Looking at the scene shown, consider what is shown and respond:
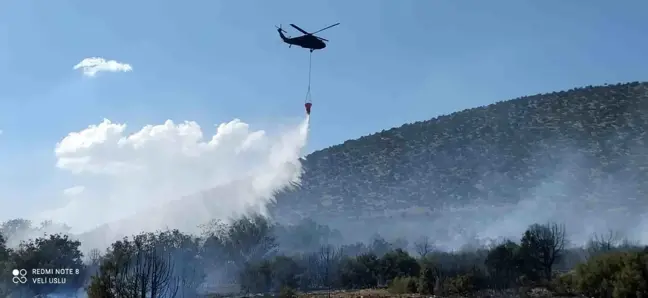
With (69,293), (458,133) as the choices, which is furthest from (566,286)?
(458,133)

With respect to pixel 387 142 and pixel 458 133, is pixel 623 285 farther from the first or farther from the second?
pixel 387 142

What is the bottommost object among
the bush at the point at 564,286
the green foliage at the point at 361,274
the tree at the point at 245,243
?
the bush at the point at 564,286

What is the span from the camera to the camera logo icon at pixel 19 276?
4089 cm

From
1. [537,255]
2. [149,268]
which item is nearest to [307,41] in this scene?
[149,268]

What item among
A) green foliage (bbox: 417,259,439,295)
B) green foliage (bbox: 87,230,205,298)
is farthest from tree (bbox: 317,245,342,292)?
green foliage (bbox: 417,259,439,295)

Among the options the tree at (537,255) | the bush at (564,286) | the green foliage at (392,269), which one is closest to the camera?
the green foliage at (392,269)

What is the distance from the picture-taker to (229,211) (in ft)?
339

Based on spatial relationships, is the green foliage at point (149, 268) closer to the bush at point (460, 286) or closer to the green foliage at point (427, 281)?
the green foliage at point (427, 281)

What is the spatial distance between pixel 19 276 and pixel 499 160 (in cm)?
7834

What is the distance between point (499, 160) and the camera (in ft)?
339

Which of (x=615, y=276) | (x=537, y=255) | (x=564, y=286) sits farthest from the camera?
(x=537, y=255)

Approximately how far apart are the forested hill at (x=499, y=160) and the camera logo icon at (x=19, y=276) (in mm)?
67721

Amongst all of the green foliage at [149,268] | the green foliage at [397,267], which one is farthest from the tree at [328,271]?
the green foliage at [149,268]

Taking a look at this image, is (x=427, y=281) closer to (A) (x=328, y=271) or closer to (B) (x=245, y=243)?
(A) (x=328, y=271)
